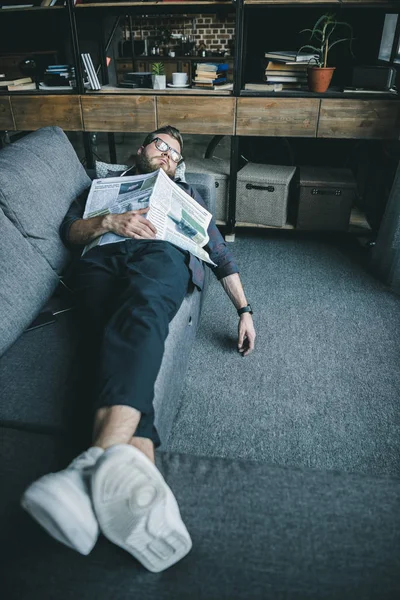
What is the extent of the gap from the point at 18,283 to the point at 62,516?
0.82m

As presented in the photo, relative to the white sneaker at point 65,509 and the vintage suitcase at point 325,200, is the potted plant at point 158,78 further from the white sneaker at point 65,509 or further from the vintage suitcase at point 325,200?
the white sneaker at point 65,509

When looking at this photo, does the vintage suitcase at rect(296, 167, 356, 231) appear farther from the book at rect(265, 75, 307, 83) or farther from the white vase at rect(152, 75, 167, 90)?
the white vase at rect(152, 75, 167, 90)

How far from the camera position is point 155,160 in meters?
1.88

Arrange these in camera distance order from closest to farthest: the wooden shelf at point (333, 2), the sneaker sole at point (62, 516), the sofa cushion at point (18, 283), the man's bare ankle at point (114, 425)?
the sneaker sole at point (62, 516)
the man's bare ankle at point (114, 425)
the sofa cushion at point (18, 283)
the wooden shelf at point (333, 2)

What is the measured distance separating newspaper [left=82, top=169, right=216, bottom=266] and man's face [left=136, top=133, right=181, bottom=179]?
0.18 metres

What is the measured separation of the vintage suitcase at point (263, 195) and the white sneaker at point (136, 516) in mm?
2225

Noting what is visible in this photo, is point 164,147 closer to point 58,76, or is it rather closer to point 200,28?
point 58,76

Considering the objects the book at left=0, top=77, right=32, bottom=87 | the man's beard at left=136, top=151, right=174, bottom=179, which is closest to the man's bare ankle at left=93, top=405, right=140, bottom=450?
the man's beard at left=136, top=151, right=174, bottom=179

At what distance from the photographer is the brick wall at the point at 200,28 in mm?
6707

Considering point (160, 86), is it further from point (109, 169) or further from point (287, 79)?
point (109, 169)

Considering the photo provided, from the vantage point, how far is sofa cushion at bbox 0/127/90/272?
1449mm

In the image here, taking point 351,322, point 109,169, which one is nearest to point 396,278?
point 351,322

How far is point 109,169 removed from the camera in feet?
6.52

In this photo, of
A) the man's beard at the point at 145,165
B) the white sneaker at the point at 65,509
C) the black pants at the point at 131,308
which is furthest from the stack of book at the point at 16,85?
the white sneaker at the point at 65,509
